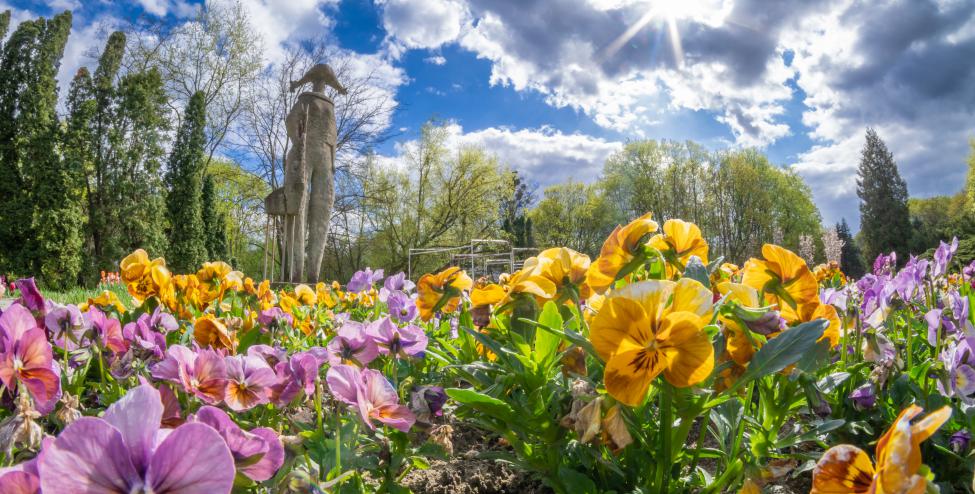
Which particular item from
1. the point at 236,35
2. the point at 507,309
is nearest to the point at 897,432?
the point at 507,309

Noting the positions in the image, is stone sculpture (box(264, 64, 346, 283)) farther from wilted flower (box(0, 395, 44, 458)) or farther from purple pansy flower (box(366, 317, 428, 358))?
wilted flower (box(0, 395, 44, 458))

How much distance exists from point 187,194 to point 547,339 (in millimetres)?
18304

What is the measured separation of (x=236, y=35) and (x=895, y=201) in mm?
41481

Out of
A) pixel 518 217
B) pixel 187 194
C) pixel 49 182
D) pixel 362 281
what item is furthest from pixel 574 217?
pixel 362 281

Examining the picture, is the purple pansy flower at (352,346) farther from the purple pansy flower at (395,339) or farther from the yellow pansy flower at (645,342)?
the yellow pansy flower at (645,342)

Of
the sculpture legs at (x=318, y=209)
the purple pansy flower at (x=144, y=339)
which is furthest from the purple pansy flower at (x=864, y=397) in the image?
the sculpture legs at (x=318, y=209)

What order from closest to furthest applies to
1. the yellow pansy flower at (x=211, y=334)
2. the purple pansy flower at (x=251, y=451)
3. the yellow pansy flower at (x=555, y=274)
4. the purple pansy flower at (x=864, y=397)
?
the purple pansy flower at (x=251, y=451)
the yellow pansy flower at (x=555, y=274)
the purple pansy flower at (x=864, y=397)
the yellow pansy flower at (x=211, y=334)

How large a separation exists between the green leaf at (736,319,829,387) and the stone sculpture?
11.2m

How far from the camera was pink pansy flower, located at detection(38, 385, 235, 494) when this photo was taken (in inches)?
15.5

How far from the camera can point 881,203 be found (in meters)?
37.2

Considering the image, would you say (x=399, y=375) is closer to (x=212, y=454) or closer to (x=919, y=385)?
(x=212, y=454)

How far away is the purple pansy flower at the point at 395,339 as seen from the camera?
120 centimetres

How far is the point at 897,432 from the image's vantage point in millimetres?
462

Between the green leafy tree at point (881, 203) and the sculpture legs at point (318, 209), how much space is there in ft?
119
